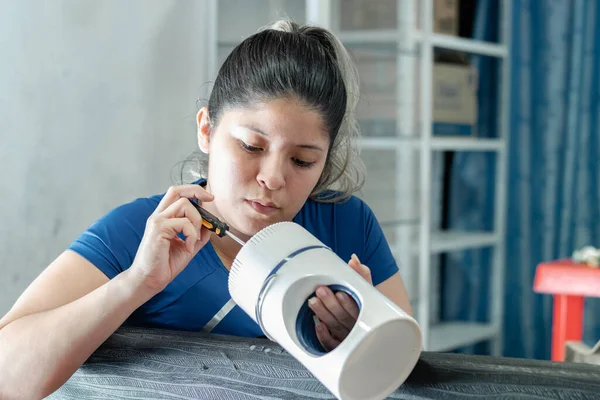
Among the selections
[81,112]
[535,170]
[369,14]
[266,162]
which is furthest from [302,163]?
[535,170]

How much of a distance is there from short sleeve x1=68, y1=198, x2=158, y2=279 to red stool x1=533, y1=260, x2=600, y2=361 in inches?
57.0

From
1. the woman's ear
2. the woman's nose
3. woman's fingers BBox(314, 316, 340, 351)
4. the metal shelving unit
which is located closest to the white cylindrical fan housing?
woman's fingers BBox(314, 316, 340, 351)

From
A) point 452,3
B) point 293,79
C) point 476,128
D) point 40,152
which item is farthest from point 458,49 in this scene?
point 293,79

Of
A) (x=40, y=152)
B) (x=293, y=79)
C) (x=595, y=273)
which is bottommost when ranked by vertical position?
(x=595, y=273)

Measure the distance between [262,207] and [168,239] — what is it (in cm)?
20

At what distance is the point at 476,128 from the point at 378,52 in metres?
0.80

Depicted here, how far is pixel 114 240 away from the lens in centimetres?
102

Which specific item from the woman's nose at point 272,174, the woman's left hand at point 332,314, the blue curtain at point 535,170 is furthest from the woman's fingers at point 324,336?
the blue curtain at point 535,170

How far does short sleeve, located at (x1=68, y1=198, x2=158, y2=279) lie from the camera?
99cm

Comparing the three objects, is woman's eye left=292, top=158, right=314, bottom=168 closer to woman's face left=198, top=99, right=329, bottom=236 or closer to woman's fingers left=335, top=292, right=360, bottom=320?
woman's face left=198, top=99, right=329, bottom=236

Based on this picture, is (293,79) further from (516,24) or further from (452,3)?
(516,24)

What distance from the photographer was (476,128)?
3236mm

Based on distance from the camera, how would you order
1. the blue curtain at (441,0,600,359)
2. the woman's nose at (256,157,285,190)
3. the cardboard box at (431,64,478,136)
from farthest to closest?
1. the blue curtain at (441,0,600,359)
2. the cardboard box at (431,64,478,136)
3. the woman's nose at (256,157,285,190)

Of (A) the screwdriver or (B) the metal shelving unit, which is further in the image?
(B) the metal shelving unit
